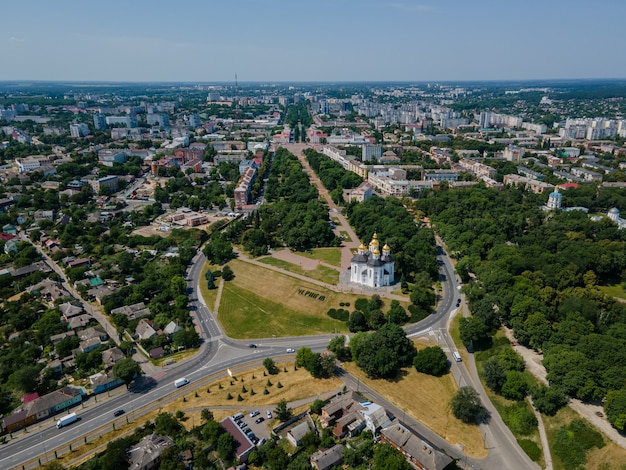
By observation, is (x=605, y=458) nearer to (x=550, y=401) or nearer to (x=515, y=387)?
(x=550, y=401)

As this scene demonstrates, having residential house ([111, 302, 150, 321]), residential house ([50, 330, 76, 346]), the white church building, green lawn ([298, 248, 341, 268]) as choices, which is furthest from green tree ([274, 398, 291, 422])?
green lawn ([298, 248, 341, 268])

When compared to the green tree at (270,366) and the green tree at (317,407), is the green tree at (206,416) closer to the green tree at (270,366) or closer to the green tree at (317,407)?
the green tree at (270,366)

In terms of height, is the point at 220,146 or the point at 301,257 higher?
the point at 220,146

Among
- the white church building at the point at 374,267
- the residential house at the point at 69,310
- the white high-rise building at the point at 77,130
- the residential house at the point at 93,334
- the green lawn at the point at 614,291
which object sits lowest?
the residential house at the point at 93,334

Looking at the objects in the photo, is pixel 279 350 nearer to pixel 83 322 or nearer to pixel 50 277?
pixel 83 322

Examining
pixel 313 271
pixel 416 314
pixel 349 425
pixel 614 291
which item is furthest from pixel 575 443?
pixel 313 271

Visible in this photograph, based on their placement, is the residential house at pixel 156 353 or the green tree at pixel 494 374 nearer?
the green tree at pixel 494 374

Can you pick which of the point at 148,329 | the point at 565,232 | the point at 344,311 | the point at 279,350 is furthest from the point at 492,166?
the point at 148,329

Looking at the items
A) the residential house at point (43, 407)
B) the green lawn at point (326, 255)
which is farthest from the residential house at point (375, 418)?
the green lawn at point (326, 255)
